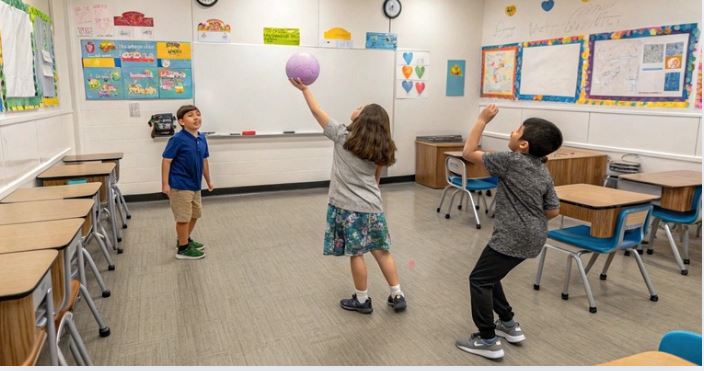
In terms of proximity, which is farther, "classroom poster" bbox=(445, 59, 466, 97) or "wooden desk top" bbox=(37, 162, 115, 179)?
"classroom poster" bbox=(445, 59, 466, 97)

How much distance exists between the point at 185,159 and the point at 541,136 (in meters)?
2.59

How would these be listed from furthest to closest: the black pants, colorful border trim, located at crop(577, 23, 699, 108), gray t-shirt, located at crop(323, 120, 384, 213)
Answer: colorful border trim, located at crop(577, 23, 699, 108) < gray t-shirt, located at crop(323, 120, 384, 213) < the black pants

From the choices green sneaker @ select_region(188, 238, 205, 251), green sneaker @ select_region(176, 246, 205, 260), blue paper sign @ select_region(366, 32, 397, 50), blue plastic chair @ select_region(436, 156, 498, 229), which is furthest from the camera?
blue paper sign @ select_region(366, 32, 397, 50)

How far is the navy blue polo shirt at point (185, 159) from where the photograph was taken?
3.71 m

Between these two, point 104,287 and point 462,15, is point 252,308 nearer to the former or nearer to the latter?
point 104,287

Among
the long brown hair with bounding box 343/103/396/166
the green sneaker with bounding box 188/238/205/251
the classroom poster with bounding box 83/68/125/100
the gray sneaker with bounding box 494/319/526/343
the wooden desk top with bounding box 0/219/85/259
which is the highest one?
the classroom poster with bounding box 83/68/125/100

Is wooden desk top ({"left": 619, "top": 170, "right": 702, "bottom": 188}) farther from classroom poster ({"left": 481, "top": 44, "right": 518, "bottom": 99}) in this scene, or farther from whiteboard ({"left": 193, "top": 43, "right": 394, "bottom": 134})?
whiteboard ({"left": 193, "top": 43, "right": 394, "bottom": 134})

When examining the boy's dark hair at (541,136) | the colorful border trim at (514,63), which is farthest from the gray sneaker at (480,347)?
the colorful border trim at (514,63)

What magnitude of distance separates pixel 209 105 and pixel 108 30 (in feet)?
4.41

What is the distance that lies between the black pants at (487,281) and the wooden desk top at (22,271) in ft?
6.09

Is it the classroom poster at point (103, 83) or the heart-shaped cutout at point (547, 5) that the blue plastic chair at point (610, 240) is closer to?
Answer: the heart-shaped cutout at point (547, 5)

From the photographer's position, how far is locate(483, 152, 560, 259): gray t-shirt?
2.33 m

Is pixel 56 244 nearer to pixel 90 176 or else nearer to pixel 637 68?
pixel 90 176

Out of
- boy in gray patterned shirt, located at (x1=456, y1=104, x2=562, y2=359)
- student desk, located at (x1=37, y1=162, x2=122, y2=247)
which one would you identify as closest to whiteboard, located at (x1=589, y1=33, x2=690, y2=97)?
boy in gray patterned shirt, located at (x1=456, y1=104, x2=562, y2=359)
